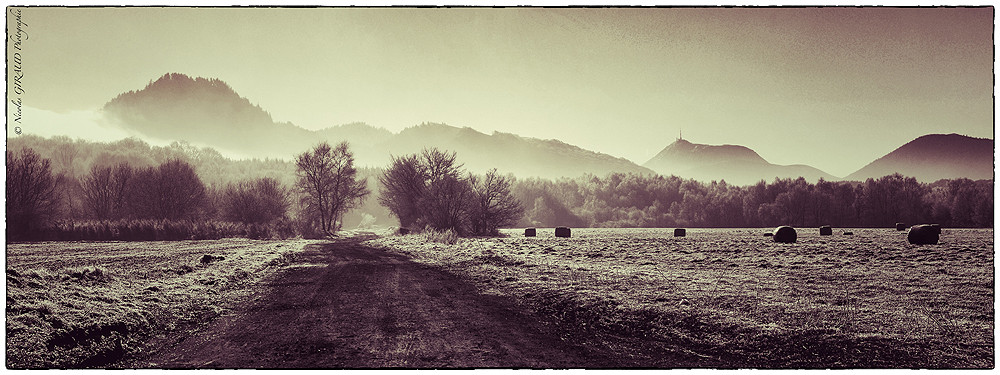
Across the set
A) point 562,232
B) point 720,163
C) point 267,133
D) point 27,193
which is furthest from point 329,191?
point 720,163

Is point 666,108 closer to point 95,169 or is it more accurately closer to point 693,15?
point 693,15

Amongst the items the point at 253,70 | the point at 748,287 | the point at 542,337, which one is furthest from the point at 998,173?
the point at 253,70

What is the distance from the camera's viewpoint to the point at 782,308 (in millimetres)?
8703

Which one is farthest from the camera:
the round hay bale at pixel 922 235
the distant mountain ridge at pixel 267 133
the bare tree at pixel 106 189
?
the round hay bale at pixel 922 235

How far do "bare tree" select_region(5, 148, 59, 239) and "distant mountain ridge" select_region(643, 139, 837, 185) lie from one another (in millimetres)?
11177

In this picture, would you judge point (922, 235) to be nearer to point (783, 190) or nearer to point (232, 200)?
point (783, 190)

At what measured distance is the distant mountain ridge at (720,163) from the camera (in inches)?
426

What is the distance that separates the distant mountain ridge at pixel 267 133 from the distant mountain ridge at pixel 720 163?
5.81 feet

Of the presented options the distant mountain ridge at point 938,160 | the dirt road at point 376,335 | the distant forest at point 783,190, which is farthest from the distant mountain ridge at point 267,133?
the distant mountain ridge at point 938,160

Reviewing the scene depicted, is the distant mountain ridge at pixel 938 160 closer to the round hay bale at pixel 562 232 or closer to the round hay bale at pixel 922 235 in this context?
the round hay bale at pixel 922 235

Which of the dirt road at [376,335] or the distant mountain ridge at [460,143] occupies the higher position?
the distant mountain ridge at [460,143]

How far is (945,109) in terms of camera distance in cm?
895

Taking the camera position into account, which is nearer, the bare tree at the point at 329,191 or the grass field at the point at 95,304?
the grass field at the point at 95,304

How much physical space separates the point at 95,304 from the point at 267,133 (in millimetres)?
4572
